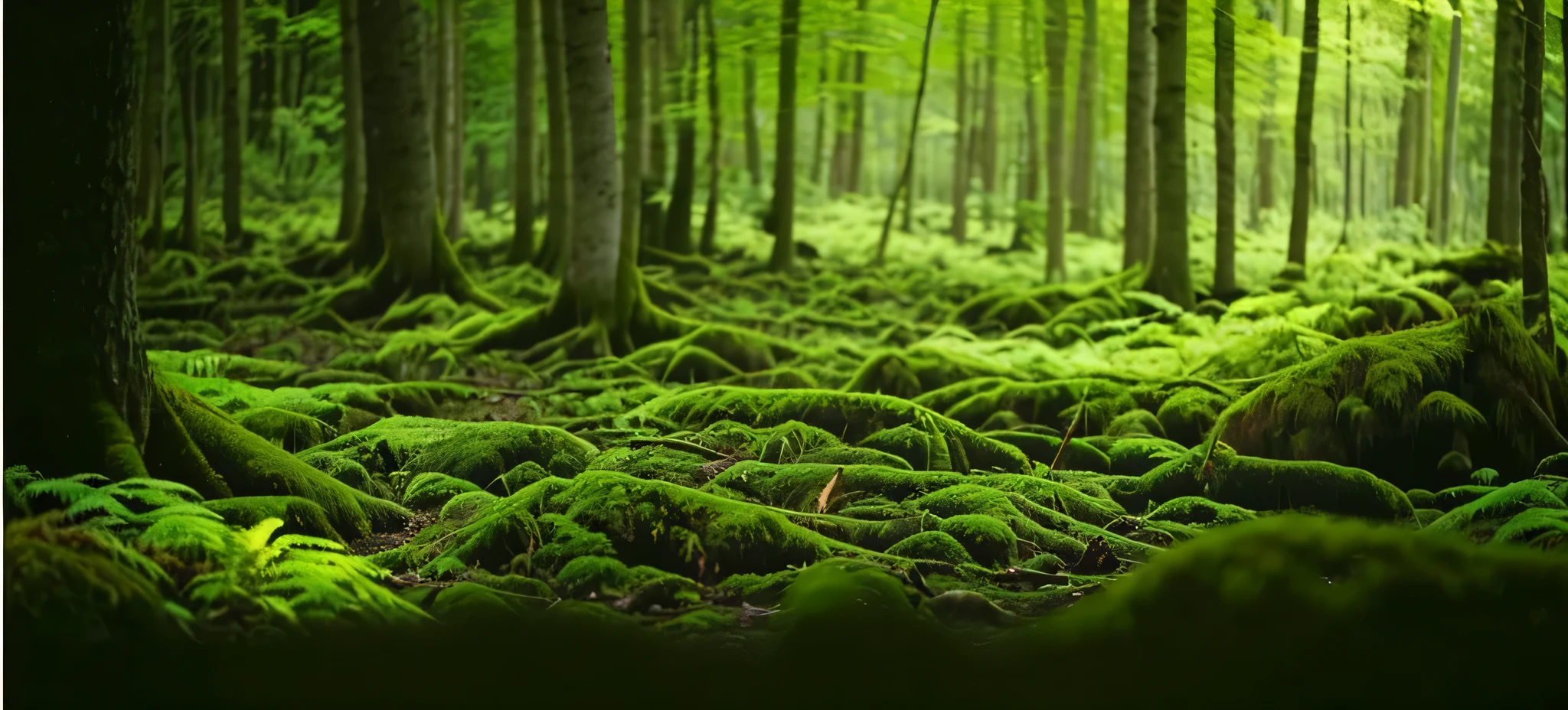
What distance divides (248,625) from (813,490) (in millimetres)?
2110

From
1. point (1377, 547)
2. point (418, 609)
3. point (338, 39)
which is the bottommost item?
point (418, 609)

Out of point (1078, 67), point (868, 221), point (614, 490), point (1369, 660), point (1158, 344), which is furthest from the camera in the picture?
point (868, 221)

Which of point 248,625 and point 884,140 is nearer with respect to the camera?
point 248,625

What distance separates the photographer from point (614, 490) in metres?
3.81

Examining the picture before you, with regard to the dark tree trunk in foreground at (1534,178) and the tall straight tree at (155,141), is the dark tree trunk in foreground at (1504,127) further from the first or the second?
the tall straight tree at (155,141)

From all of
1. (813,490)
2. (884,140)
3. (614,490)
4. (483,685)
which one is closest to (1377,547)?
(813,490)

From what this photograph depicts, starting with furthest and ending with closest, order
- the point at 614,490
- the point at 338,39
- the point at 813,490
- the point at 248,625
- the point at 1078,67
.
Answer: the point at 1078,67 → the point at 338,39 → the point at 813,490 → the point at 614,490 → the point at 248,625

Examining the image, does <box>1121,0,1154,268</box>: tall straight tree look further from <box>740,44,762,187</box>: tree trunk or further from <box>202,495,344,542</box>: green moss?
<box>202,495,344,542</box>: green moss

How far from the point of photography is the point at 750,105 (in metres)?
18.5

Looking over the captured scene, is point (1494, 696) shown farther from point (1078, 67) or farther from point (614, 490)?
point (1078, 67)

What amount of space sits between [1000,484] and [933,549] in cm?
59

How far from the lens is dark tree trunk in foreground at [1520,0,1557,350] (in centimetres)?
431

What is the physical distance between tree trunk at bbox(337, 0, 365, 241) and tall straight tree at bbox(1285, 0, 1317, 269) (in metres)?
9.86

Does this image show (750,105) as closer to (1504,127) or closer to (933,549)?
(1504,127)
